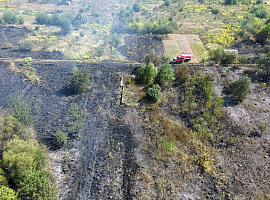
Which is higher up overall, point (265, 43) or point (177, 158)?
point (265, 43)

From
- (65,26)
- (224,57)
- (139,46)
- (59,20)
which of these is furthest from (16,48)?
(224,57)

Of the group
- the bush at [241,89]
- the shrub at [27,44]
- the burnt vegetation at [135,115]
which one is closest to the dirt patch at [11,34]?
the burnt vegetation at [135,115]

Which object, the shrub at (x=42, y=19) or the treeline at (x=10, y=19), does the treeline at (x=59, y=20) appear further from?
the treeline at (x=10, y=19)

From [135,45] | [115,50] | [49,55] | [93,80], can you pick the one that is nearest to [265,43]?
[135,45]

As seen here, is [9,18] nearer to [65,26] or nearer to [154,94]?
[65,26]

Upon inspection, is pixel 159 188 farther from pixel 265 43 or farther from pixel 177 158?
pixel 265 43

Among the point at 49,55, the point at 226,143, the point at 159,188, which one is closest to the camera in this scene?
the point at 159,188
